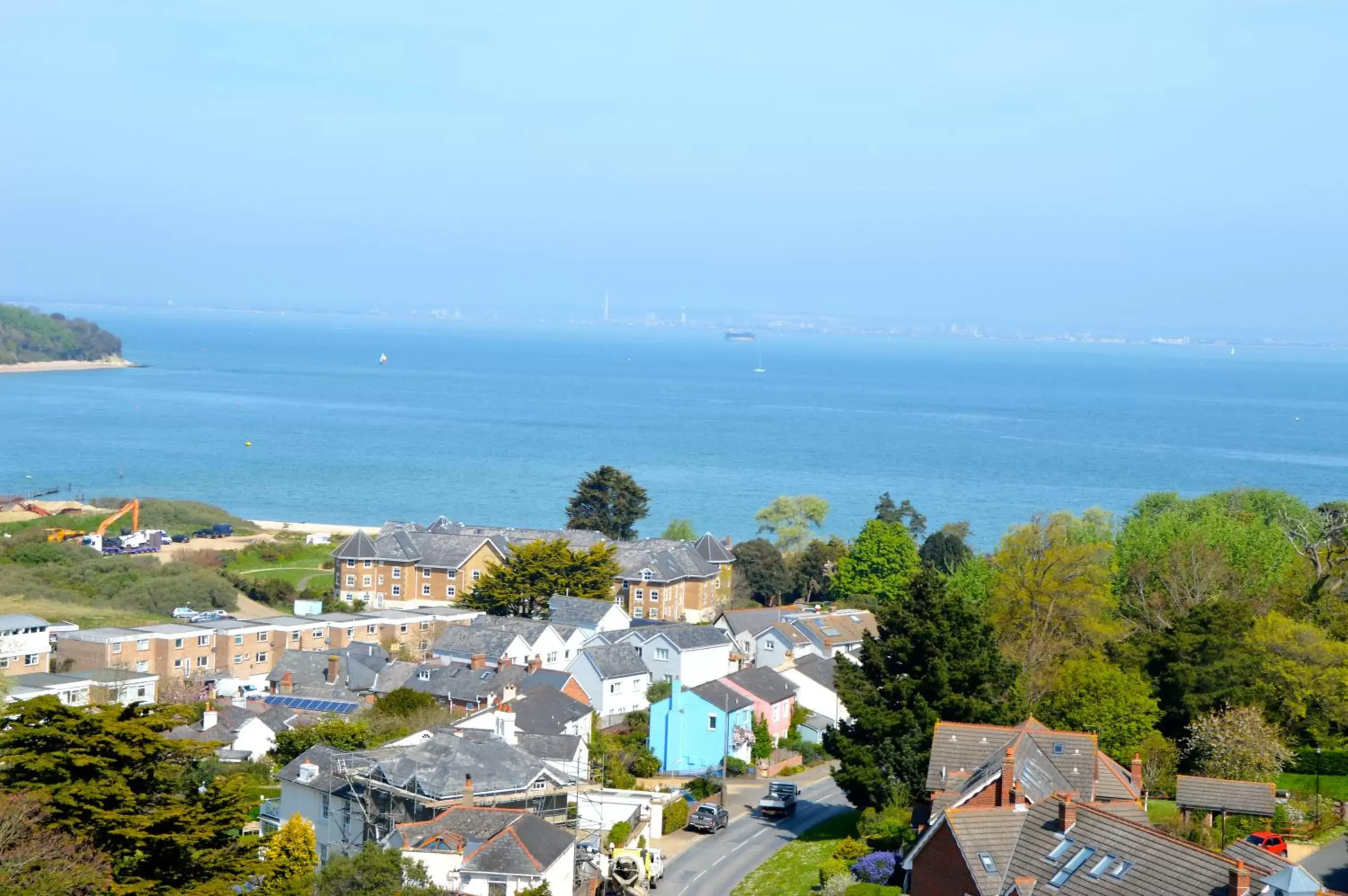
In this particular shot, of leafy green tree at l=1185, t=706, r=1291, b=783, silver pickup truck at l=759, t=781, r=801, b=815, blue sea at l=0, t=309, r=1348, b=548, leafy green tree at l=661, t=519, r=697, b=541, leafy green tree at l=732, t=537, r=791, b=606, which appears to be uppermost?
leafy green tree at l=1185, t=706, r=1291, b=783

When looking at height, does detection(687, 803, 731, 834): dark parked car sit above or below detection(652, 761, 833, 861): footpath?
above

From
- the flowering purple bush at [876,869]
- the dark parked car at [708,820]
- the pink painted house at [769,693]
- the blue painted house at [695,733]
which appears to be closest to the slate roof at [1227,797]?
the flowering purple bush at [876,869]

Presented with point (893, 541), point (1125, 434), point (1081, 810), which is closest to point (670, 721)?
point (1081, 810)

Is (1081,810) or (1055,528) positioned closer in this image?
(1081,810)

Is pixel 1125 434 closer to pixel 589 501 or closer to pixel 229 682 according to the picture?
pixel 589 501

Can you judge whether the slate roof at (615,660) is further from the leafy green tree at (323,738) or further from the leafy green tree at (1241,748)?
the leafy green tree at (1241,748)

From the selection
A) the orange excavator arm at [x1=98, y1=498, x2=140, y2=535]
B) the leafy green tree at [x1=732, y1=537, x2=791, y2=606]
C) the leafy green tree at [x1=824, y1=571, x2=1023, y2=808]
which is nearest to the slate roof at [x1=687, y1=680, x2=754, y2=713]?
the leafy green tree at [x1=824, y1=571, x2=1023, y2=808]

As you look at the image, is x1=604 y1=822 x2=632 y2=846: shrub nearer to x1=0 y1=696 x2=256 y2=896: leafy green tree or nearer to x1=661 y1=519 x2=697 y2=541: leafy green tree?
x1=0 y1=696 x2=256 y2=896: leafy green tree
